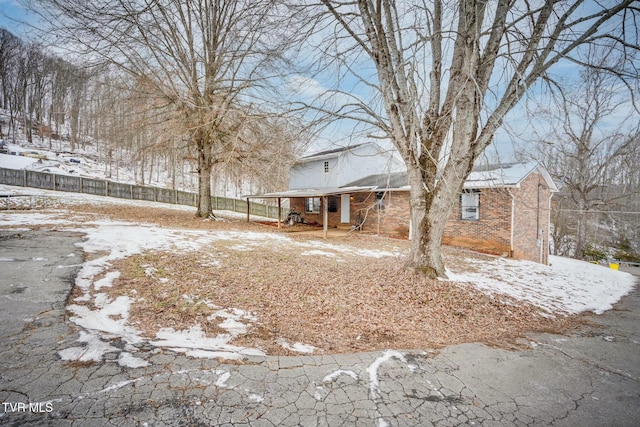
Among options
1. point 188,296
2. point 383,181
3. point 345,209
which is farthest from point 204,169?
point 188,296

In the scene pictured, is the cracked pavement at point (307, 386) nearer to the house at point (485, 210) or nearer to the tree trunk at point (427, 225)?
the tree trunk at point (427, 225)

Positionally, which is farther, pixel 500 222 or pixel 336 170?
pixel 336 170

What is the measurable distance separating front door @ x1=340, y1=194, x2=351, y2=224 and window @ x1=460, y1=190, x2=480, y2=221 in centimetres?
717

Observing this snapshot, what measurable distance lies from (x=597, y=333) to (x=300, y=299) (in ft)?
15.6

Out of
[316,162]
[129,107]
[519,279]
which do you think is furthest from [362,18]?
[316,162]

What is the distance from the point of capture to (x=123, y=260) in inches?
225

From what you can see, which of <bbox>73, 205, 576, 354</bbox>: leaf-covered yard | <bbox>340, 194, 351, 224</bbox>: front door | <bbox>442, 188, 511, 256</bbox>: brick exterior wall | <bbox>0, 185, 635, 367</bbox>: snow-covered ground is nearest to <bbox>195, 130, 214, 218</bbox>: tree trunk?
<bbox>0, 185, 635, 367</bbox>: snow-covered ground

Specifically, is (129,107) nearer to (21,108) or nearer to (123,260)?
(123,260)

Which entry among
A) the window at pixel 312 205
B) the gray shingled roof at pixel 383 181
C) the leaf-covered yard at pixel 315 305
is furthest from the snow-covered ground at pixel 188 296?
the window at pixel 312 205

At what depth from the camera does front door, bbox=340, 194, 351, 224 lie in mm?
18406

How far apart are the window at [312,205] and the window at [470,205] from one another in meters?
10.2

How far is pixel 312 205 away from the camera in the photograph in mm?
21031

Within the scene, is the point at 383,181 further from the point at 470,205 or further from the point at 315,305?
the point at 315,305

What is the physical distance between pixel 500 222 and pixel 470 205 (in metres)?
1.43
